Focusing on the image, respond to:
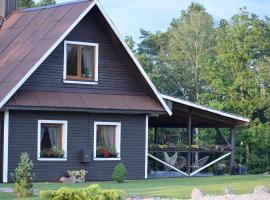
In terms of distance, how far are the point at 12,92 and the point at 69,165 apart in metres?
3.62

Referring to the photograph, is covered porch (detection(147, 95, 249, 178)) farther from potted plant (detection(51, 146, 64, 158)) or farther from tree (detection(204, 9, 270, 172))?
tree (detection(204, 9, 270, 172))

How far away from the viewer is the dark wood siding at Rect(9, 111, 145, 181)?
25.2 meters

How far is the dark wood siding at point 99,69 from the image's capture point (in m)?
26.0

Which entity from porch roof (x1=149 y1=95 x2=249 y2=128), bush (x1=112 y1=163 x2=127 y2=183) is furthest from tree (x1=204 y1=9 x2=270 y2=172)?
bush (x1=112 y1=163 x2=127 y2=183)

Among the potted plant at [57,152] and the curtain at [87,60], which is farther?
the curtain at [87,60]

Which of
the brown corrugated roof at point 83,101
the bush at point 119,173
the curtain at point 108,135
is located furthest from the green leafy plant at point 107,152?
the brown corrugated roof at point 83,101

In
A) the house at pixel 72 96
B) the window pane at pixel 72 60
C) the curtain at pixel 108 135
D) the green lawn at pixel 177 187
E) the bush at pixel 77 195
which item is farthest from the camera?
the curtain at pixel 108 135

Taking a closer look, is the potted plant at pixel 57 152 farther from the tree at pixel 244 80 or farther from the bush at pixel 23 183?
the tree at pixel 244 80

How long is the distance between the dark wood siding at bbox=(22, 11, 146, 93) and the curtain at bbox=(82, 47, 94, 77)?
0.30 metres

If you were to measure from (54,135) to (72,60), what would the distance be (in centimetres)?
256

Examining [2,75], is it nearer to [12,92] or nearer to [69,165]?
[12,92]

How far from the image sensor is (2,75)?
83.5 ft

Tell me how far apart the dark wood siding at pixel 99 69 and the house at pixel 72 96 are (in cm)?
3

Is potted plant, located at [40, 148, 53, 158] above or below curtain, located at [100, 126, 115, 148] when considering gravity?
below
